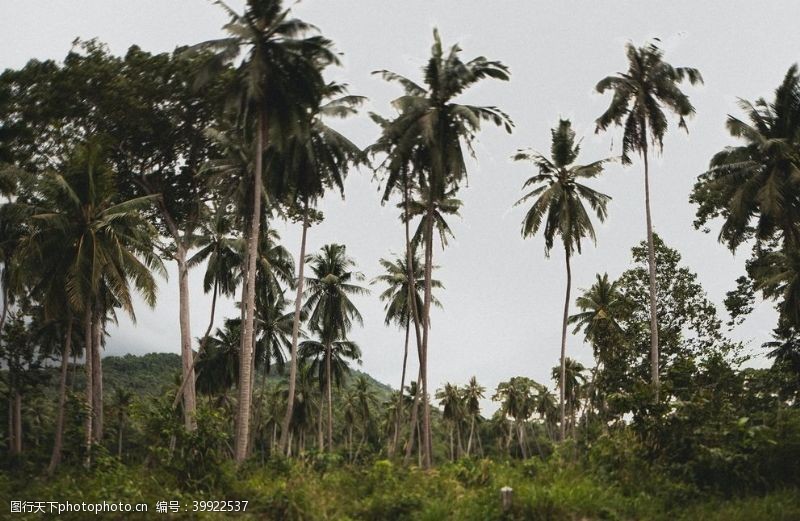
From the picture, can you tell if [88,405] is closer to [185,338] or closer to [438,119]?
[185,338]

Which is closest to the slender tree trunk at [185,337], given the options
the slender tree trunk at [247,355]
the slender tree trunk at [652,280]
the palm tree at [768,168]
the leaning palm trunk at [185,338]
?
the leaning palm trunk at [185,338]

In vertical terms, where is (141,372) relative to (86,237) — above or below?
below

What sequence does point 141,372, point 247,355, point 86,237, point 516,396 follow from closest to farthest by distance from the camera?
1. point 247,355
2. point 86,237
3. point 516,396
4. point 141,372

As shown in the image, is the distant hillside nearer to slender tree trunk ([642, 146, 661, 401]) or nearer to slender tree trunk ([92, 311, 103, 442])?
slender tree trunk ([92, 311, 103, 442])

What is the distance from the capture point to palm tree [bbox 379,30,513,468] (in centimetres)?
1889

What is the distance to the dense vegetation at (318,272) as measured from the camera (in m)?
10.2

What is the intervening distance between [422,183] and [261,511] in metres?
13.6

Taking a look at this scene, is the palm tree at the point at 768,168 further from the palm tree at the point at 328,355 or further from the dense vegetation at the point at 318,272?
the palm tree at the point at 328,355

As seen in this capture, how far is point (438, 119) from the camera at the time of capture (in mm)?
19109

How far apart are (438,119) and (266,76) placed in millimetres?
6089

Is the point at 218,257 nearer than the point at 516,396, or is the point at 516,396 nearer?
the point at 218,257

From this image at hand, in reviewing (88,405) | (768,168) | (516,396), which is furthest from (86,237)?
(516,396)

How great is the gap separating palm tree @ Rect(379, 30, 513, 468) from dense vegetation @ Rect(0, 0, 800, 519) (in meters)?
0.08

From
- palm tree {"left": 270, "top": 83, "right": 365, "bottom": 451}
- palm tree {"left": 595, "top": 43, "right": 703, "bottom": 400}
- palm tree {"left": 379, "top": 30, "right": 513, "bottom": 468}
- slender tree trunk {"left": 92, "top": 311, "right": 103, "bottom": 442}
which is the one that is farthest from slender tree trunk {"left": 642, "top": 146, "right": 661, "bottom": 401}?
slender tree trunk {"left": 92, "top": 311, "right": 103, "bottom": 442}
